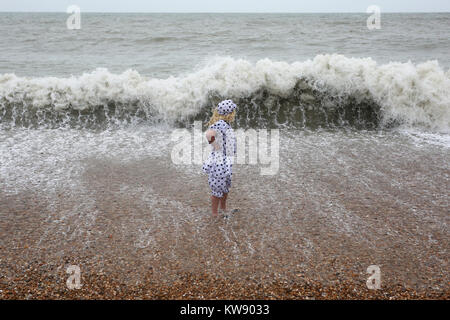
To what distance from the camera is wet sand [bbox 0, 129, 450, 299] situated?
2.82m

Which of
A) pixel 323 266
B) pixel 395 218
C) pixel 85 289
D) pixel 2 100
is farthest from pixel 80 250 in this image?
pixel 2 100

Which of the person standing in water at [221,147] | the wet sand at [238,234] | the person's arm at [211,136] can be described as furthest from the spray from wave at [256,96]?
the person's arm at [211,136]

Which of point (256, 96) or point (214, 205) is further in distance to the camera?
point (256, 96)

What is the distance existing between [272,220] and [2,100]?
7213 millimetres

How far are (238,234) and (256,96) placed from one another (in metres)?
4.94

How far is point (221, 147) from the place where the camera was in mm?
3623

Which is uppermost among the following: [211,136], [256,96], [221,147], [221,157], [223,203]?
[256,96]

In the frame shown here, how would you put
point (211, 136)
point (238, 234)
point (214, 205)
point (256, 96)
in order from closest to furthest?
point (211, 136) < point (238, 234) < point (214, 205) < point (256, 96)

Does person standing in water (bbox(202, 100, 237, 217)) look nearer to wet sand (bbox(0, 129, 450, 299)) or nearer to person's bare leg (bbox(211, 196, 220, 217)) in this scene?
person's bare leg (bbox(211, 196, 220, 217))

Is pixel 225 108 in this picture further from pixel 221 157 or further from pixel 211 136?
pixel 221 157

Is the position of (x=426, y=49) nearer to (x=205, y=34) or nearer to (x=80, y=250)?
(x=205, y=34)

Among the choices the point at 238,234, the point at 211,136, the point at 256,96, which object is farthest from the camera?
the point at 256,96

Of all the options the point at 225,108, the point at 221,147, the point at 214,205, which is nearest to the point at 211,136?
the point at 221,147

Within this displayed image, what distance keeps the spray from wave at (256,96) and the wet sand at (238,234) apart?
2408 millimetres
